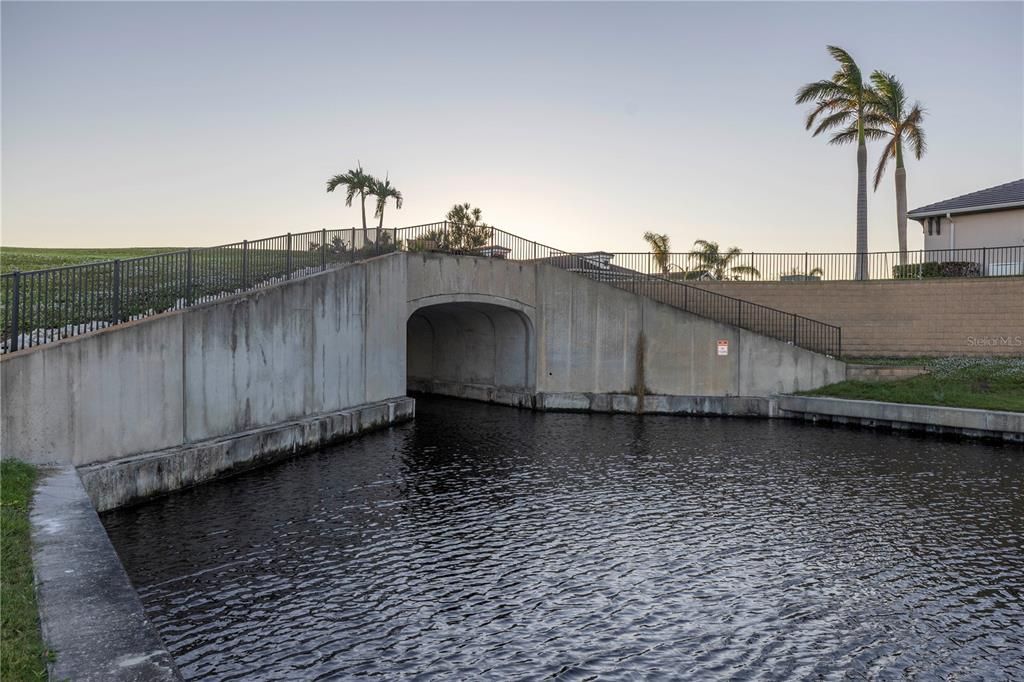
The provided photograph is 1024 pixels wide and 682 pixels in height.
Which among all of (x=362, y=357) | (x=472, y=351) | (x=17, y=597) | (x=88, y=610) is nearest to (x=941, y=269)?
(x=472, y=351)

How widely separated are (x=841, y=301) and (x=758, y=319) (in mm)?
3373

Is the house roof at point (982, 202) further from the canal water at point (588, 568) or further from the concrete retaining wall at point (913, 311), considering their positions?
the canal water at point (588, 568)

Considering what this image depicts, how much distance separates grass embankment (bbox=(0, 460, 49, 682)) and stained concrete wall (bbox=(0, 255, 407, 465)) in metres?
2.52

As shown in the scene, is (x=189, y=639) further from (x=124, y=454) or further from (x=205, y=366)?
(x=205, y=366)

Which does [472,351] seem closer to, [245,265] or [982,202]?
[245,265]

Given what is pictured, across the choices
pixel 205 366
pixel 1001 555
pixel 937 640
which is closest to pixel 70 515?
pixel 205 366

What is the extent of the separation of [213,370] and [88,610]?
36.1ft

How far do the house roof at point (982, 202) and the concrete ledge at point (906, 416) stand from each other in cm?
1754

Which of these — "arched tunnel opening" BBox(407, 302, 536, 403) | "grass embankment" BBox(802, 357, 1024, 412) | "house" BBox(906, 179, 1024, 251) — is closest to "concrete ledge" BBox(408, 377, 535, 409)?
"arched tunnel opening" BBox(407, 302, 536, 403)

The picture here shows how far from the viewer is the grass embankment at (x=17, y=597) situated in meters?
5.47

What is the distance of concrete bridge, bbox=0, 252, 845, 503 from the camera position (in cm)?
1344

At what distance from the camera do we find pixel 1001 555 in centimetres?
1227

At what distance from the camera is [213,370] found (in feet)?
56.1

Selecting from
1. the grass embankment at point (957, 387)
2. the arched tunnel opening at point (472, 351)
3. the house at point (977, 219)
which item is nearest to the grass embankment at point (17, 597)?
the arched tunnel opening at point (472, 351)
